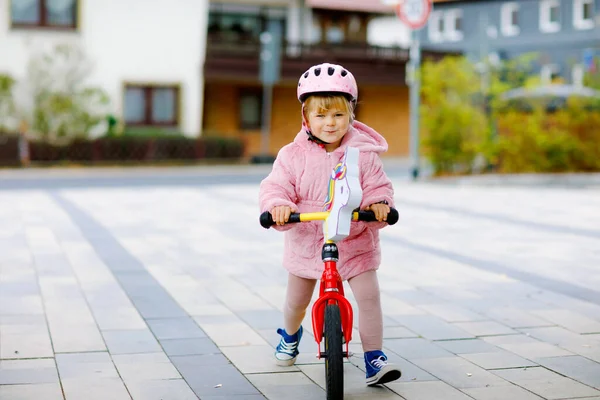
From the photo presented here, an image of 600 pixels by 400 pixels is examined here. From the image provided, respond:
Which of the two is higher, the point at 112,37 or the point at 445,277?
the point at 112,37

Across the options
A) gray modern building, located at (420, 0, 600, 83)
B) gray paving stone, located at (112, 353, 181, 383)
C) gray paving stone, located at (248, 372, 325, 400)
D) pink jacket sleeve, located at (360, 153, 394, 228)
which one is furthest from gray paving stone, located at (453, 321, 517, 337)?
gray modern building, located at (420, 0, 600, 83)

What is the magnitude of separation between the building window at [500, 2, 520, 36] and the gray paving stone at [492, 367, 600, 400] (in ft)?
157

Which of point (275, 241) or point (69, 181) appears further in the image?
Answer: point (69, 181)

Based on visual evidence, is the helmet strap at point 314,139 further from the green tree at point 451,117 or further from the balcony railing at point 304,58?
the balcony railing at point 304,58

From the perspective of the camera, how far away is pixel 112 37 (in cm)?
2977

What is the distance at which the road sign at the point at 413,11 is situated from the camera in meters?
18.5

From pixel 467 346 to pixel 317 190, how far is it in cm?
155

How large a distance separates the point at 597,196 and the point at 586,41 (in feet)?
111

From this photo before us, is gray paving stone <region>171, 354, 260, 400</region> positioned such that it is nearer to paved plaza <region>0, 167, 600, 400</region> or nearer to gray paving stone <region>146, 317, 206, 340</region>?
paved plaza <region>0, 167, 600, 400</region>

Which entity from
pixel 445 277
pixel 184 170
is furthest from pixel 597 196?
pixel 184 170

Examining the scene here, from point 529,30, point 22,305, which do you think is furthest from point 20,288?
point 529,30

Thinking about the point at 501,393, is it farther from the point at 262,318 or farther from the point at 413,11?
the point at 413,11

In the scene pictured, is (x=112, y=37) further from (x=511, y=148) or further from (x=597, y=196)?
(x=597, y=196)

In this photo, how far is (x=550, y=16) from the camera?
49.8 meters
